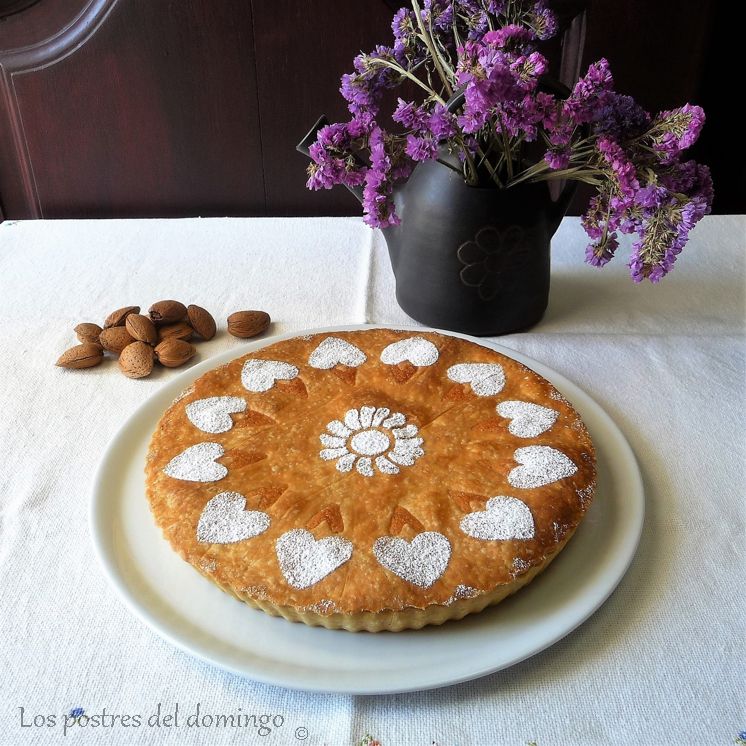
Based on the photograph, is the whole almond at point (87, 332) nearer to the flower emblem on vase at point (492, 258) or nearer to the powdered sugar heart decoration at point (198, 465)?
the powdered sugar heart decoration at point (198, 465)

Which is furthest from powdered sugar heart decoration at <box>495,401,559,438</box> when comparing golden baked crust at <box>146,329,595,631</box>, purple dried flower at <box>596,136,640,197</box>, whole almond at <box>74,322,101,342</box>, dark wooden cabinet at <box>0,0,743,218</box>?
dark wooden cabinet at <box>0,0,743,218</box>

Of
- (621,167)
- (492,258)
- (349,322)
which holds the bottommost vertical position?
(349,322)

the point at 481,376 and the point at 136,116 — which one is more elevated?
the point at 136,116

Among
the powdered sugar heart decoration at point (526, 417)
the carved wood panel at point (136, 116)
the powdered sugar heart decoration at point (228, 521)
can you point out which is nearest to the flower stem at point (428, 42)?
the powdered sugar heart decoration at point (526, 417)

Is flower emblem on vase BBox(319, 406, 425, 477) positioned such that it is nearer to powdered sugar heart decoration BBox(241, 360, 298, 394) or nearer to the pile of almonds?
powdered sugar heart decoration BBox(241, 360, 298, 394)

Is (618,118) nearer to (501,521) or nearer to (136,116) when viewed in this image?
(501,521)

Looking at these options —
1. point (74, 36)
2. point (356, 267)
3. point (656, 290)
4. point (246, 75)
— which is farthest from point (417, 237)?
point (74, 36)

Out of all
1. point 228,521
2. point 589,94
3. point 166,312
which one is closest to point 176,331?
point 166,312
